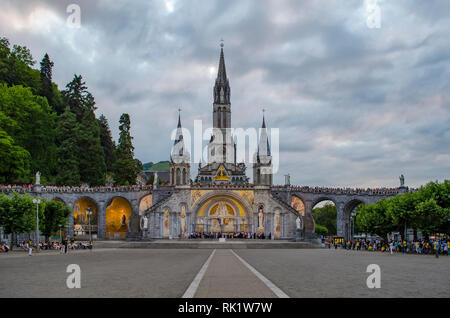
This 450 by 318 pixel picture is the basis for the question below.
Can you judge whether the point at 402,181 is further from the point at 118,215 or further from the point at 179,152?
the point at 118,215

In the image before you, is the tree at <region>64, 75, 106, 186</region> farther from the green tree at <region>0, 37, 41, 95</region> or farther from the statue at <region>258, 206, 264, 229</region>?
the statue at <region>258, 206, 264, 229</region>

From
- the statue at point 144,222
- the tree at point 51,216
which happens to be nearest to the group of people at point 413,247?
the statue at point 144,222

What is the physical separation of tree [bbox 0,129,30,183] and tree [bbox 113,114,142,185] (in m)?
18.8

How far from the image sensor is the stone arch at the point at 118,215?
6969 cm

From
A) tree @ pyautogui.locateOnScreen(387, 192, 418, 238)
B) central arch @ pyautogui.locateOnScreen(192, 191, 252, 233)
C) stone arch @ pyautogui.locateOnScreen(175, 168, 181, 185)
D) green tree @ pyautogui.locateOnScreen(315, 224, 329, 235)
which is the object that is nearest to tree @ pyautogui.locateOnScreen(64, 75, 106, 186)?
stone arch @ pyautogui.locateOnScreen(175, 168, 181, 185)

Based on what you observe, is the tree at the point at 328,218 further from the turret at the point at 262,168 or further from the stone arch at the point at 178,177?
the stone arch at the point at 178,177

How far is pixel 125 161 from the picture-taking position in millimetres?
77375

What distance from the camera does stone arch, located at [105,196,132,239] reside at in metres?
69.7

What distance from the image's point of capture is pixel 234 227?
6344 cm

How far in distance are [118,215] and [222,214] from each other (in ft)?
58.3

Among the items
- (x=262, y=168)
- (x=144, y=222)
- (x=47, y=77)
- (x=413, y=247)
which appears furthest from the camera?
(x=47, y=77)

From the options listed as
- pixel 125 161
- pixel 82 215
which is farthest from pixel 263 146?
pixel 82 215
